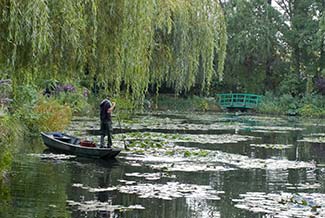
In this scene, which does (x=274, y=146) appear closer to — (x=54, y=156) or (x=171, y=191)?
(x=54, y=156)

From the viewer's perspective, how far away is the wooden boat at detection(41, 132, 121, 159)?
39.8 feet

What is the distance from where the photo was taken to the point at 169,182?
9617mm

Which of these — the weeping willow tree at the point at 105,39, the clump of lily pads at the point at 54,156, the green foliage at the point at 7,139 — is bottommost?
the clump of lily pads at the point at 54,156

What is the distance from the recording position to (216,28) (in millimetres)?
8227

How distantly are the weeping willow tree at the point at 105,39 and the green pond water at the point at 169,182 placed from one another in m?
1.63

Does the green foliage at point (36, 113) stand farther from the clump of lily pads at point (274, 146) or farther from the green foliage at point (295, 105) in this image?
the green foliage at point (295, 105)

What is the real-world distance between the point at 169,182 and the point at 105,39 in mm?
4114

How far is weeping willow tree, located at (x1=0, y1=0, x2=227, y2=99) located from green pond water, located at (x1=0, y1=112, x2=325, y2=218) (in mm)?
1633

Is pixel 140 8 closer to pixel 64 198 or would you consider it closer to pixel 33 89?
pixel 64 198

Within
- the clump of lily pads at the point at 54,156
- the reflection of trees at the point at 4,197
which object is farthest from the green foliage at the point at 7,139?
the clump of lily pads at the point at 54,156

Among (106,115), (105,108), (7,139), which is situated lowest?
(7,139)

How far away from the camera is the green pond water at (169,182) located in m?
7.51

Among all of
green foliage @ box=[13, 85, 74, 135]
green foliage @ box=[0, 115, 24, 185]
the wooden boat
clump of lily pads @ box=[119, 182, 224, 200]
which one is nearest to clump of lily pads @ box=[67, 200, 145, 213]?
clump of lily pads @ box=[119, 182, 224, 200]

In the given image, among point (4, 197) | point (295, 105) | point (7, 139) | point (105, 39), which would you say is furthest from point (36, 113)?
point (295, 105)
